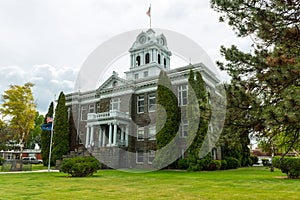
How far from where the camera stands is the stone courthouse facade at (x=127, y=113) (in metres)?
25.9

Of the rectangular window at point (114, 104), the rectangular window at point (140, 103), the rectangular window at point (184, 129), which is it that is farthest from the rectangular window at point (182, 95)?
the rectangular window at point (114, 104)

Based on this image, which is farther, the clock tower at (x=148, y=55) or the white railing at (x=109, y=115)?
the clock tower at (x=148, y=55)

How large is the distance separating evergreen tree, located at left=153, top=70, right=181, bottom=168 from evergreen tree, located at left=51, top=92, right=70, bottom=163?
13.0 metres

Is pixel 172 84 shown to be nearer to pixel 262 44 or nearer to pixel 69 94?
pixel 69 94

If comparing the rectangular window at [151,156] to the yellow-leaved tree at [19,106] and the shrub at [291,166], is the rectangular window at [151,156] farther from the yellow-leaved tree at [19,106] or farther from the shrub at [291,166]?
the yellow-leaved tree at [19,106]

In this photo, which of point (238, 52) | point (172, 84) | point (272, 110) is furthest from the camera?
point (172, 84)

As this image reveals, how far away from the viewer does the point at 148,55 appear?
113 feet

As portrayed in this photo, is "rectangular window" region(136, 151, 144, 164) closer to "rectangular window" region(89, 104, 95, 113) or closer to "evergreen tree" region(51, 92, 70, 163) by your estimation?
"rectangular window" region(89, 104, 95, 113)

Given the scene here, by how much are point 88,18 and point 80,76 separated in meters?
15.2

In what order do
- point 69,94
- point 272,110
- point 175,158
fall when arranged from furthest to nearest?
point 69,94, point 175,158, point 272,110

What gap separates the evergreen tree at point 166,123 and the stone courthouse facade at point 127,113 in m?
1.24

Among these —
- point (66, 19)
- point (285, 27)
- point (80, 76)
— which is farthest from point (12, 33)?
point (285, 27)

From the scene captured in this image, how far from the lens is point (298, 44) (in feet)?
18.2

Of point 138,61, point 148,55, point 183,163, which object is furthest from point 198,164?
point 138,61
